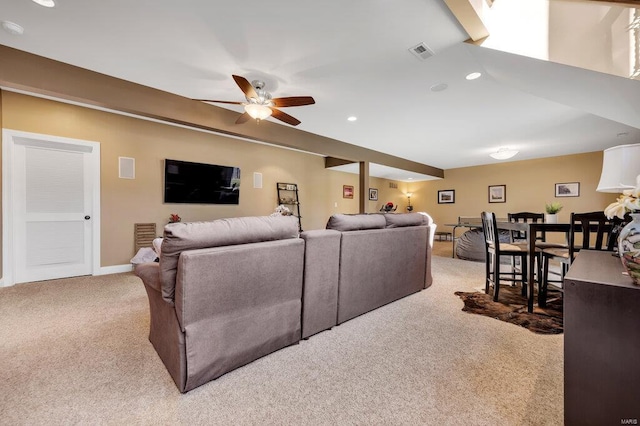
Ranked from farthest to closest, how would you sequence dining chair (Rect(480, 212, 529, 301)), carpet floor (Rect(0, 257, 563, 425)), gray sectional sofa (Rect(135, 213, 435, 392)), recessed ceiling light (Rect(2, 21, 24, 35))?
dining chair (Rect(480, 212, 529, 301)) → recessed ceiling light (Rect(2, 21, 24, 35)) → gray sectional sofa (Rect(135, 213, 435, 392)) → carpet floor (Rect(0, 257, 563, 425))

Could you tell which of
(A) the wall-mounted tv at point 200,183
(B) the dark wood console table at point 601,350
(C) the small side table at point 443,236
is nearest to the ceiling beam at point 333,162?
(A) the wall-mounted tv at point 200,183

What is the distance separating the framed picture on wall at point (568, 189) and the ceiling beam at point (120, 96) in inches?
254

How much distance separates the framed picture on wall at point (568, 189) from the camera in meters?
6.21

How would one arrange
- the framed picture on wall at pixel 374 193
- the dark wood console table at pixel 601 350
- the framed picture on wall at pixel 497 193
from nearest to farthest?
the dark wood console table at pixel 601 350, the framed picture on wall at pixel 497 193, the framed picture on wall at pixel 374 193

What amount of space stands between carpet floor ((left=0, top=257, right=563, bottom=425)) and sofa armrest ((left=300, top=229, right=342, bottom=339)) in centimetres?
12

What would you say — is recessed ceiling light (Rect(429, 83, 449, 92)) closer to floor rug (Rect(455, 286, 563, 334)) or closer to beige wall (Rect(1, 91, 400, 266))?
floor rug (Rect(455, 286, 563, 334))

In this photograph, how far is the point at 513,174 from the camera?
7.14 m

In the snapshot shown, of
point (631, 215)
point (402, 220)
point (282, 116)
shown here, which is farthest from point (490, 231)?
point (282, 116)

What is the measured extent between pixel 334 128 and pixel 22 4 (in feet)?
12.0

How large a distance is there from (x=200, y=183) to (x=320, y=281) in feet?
12.3

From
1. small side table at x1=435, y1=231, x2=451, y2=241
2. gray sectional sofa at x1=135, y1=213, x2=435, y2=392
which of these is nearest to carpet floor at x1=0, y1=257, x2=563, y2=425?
gray sectional sofa at x1=135, y1=213, x2=435, y2=392

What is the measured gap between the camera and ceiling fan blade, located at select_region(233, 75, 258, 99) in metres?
2.46

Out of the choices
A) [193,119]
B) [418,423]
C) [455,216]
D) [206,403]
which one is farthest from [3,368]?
[455,216]

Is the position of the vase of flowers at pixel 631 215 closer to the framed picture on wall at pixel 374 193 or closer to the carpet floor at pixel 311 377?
the carpet floor at pixel 311 377
